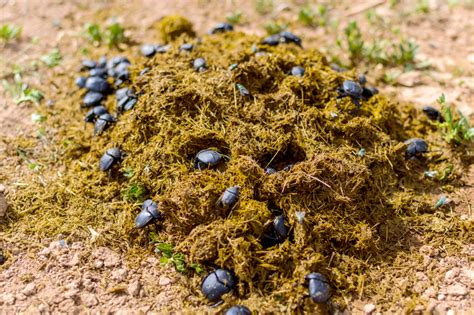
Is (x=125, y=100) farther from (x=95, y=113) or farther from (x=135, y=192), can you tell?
(x=135, y=192)

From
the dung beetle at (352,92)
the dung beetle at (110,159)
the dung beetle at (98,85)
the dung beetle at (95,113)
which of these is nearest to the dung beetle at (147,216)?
the dung beetle at (110,159)

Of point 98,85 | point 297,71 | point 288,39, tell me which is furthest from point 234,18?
point 98,85

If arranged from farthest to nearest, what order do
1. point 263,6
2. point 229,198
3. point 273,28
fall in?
point 263,6 < point 273,28 < point 229,198

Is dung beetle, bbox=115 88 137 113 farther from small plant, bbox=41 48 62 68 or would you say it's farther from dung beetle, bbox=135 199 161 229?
small plant, bbox=41 48 62 68

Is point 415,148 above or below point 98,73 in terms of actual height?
below

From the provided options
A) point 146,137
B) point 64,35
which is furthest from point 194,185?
point 64,35

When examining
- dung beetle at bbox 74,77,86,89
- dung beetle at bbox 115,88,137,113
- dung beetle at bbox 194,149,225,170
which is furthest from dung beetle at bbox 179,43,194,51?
dung beetle at bbox 194,149,225,170

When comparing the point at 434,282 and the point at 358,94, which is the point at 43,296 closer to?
the point at 434,282
